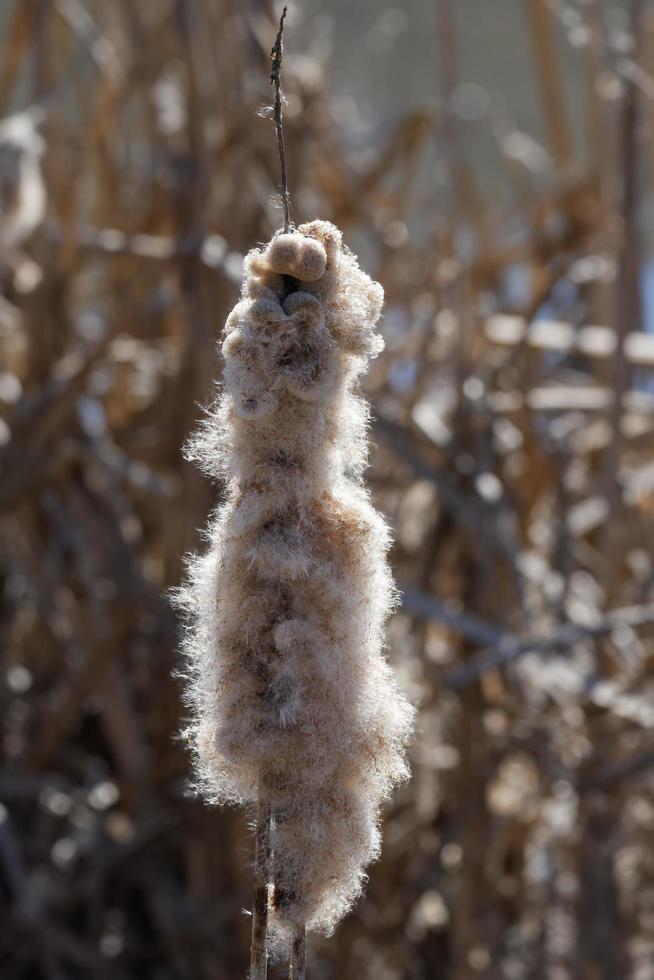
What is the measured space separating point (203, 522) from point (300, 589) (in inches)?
26.1

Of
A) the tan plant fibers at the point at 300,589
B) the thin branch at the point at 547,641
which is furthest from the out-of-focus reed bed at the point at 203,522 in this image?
the tan plant fibers at the point at 300,589

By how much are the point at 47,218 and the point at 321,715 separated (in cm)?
99

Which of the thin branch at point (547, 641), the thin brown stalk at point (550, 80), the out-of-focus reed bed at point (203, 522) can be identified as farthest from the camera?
the thin brown stalk at point (550, 80)

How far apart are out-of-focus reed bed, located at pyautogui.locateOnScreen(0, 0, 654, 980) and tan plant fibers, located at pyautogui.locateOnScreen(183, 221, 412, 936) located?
22.0 inches

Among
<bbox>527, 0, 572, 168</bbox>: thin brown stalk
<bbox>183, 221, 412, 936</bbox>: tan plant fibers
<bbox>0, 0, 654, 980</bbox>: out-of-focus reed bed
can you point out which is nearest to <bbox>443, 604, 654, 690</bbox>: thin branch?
<bbox>0, 0, 654, 980</bbox>: out-of-focus reed bed

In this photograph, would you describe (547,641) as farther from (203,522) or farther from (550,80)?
(550,80)

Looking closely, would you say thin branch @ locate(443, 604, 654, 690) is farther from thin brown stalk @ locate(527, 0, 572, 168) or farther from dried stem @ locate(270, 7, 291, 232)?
thin brown stalk @ locate(527, 0, 572, 168)

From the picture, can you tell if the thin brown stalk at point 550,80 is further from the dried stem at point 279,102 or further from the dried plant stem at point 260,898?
the dried plant stem at point 260,898

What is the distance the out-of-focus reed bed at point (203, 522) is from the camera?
1079 mm

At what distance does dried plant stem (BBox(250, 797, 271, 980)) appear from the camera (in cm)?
34

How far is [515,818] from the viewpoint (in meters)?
1.16

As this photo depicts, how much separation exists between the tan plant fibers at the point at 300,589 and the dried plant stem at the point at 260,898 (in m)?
0.02

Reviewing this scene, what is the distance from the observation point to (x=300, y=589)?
36cm

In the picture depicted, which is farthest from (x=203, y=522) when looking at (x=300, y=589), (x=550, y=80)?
(x=550, y=80)
